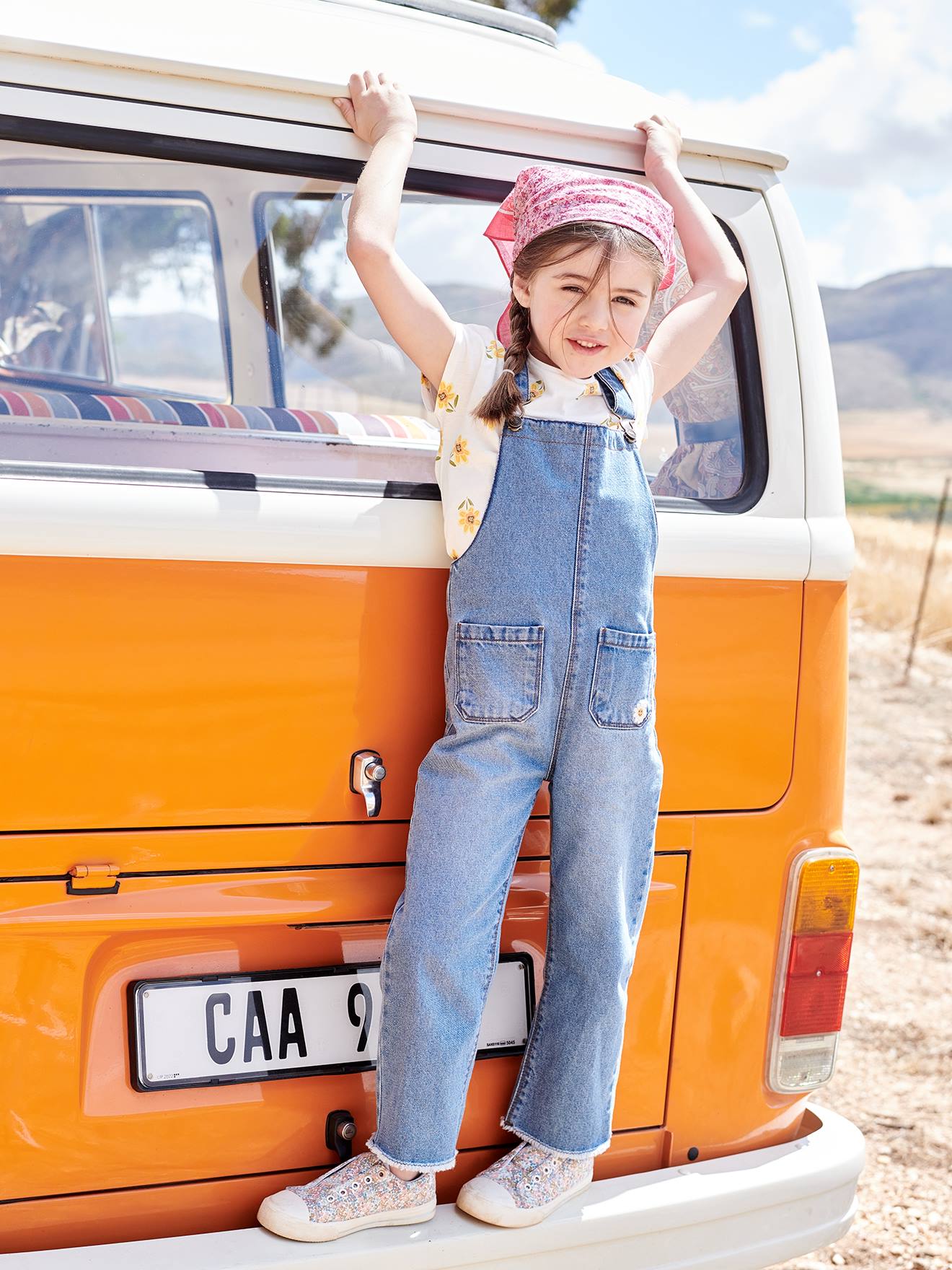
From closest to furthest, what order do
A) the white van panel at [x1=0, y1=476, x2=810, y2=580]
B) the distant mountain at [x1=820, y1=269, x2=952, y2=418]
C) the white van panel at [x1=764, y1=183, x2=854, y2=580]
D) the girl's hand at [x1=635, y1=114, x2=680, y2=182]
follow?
the white van panel at [x1=0, y1=476, x2=810, y2=580] → the girl's hand at [x1=635, y1=114, x2=680, y2=182] → the white van panel at [x1=764, y1=183, x2=854, y2=580] → the distant mountain at [x1=820, y1=269, x2=952, y2=418]

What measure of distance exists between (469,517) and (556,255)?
43 centimetres

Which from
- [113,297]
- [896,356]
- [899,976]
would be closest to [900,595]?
[899,976]

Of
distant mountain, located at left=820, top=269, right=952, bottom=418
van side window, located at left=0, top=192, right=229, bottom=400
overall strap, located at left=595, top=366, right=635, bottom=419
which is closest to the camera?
overall strap, located at left=595, top=366, right=635, bottom=419

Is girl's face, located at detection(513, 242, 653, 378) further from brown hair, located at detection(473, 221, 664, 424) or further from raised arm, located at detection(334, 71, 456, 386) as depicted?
raised arm, located at detection(334, 71, 456, 386)

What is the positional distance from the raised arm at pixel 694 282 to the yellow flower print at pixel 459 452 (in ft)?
1.42

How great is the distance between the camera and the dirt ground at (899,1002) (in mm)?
3213

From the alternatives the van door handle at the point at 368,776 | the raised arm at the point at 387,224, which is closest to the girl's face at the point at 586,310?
the raised arm at the point at 387,224

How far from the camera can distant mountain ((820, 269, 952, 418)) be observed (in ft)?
524

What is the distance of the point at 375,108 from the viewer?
1887mm

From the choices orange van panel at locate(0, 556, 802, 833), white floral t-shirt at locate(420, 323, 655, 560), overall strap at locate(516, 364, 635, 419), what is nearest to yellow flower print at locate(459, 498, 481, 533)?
white floral t-shirt at locate(420, 323, 655, 560)

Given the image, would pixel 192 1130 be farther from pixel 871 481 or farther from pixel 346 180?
pixel 871 481

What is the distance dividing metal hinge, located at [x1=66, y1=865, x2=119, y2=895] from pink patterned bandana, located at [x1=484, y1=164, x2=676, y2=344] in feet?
3.78

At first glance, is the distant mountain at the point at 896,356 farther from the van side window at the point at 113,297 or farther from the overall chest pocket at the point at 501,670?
the overall chest pocket at the point at 501,670

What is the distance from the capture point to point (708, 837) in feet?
7.25
